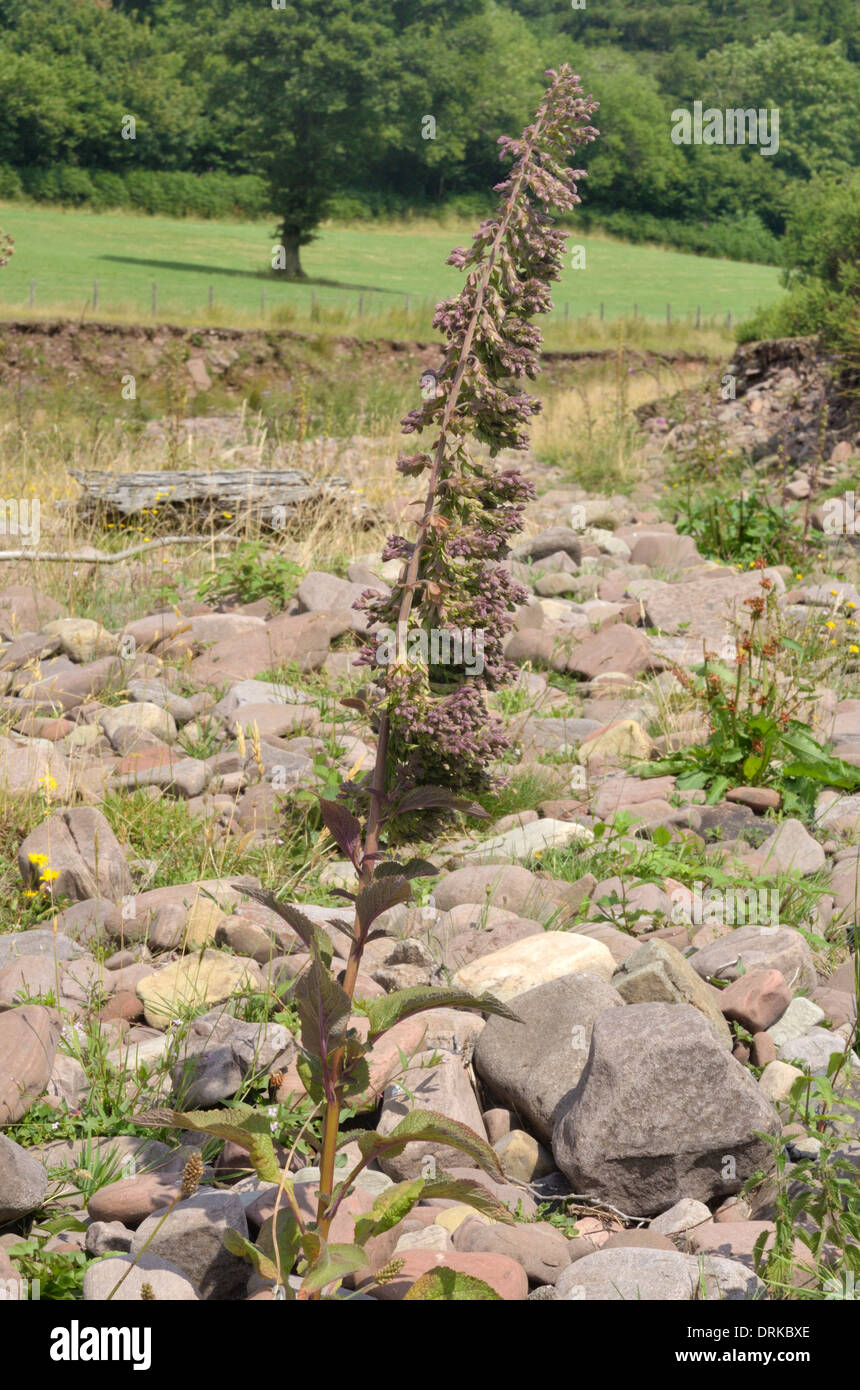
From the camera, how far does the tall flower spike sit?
1.85m

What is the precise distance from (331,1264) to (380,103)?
4532 centimetres

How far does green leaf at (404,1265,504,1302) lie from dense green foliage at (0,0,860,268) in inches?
1497

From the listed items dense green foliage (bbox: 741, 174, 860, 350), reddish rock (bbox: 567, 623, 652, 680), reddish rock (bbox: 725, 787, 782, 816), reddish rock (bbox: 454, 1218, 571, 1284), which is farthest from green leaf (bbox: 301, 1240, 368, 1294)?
dense green foliage (bbox: 741, 174, 860, 350)

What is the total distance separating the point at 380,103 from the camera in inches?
1629

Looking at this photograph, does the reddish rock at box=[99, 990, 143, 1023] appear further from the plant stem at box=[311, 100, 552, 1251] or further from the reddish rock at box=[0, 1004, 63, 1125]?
the plant stem at box=[311, 100, 552, 1251]

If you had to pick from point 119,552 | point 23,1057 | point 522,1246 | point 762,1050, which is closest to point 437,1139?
point 522,1246

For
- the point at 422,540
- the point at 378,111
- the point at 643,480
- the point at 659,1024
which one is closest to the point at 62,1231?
the point at 659,1024

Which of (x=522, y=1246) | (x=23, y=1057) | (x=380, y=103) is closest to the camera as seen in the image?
(x=522, y=1246)

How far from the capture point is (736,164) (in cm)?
5509

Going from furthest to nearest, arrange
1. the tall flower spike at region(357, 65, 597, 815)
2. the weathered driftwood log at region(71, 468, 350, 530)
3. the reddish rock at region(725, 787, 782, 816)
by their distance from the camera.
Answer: the weathered driftwood log at region(71, 468, 350, 530) → the reddish rock at region(725, 787, 782, 816) → the tall flower spike at region(357, 65, 597, 815)

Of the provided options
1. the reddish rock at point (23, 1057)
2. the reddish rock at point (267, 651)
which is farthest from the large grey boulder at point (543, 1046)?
the reddish rock at point (267, 651)

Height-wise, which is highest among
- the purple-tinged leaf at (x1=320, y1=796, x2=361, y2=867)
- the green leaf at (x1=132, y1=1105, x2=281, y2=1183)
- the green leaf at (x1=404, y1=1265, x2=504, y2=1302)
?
the purple-tinged leaf at (x1=320, y1=796, x2=361, y2=867)

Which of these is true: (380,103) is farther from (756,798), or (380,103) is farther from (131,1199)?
(131,1199)
